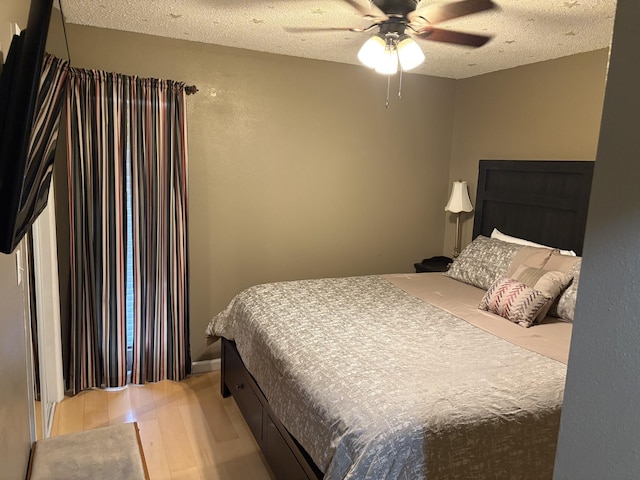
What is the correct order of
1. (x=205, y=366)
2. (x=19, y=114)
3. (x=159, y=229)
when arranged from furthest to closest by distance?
(x=205, y=366)
(x=159, y=229)
(x=19, y=114)

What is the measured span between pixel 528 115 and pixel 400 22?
156 centimetres

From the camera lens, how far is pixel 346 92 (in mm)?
3674

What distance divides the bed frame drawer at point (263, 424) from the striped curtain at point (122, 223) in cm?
50

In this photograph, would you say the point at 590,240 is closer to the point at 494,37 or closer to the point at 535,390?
the point at 535,390

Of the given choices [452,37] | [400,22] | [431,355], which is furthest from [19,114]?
[452,37]

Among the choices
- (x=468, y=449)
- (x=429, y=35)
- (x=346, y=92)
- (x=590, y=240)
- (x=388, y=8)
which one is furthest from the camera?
(x=346, y=92)

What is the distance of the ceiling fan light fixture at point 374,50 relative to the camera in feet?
7.57

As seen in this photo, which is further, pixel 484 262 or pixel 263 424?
pixel 484 262

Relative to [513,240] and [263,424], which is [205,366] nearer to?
[263,424]

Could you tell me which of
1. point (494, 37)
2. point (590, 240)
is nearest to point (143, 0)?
point (494, 37)

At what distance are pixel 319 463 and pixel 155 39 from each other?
2.70 meters

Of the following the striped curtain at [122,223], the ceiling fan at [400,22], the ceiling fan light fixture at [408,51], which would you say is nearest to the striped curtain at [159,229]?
the striped curtain at [122,223]

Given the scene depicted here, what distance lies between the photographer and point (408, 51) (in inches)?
91.3

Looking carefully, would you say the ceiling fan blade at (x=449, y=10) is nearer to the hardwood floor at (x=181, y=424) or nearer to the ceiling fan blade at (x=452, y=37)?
the ceiling fan blade at (x=452, y=37)
